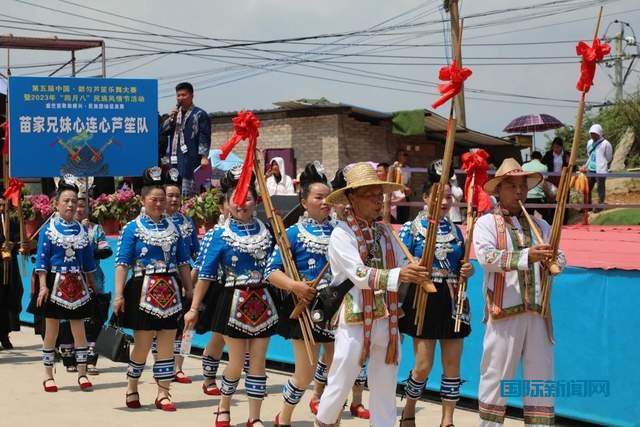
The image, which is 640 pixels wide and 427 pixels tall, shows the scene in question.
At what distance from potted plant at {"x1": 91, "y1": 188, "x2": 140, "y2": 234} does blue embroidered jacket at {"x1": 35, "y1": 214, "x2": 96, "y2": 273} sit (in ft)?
11.1

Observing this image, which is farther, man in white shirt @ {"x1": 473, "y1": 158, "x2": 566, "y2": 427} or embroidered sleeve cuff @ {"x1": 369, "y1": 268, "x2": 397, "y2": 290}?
man in white shirt @ {"x1": 473, "y1": 158, "x2": 566, "y2": 427}

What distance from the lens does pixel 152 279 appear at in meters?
8.27

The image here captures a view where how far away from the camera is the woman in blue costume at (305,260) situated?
691 cm

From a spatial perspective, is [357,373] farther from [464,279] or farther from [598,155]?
[598,155]

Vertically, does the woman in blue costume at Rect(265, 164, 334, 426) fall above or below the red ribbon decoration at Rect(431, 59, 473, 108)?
below

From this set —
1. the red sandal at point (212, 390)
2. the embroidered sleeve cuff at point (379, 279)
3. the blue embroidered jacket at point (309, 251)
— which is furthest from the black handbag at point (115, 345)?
the embroidered sleeve cuff at point (379, 279)

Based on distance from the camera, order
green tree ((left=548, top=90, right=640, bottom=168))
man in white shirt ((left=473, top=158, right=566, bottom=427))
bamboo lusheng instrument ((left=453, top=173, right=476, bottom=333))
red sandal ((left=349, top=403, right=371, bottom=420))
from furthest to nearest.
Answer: green tree ((left=548, top=90, right=640, bottom=168)) → red sandal ((left=349, top=403, right=371, bottom=420)) → bamboo lusheng instrument ((left=453, top=173, right=476, bottom=333)) → man in white shirt ((left=473, top=158, right=566, bottom=427))

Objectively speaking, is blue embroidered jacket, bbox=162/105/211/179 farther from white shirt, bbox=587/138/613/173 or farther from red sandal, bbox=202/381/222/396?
white shirt, bbox=587/138/613/173

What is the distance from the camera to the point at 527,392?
600cm

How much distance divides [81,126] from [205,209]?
2.51 metres

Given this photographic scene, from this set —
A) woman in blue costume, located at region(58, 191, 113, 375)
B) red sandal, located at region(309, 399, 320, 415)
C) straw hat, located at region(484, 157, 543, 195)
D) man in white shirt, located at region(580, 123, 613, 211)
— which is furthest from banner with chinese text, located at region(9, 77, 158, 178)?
straw hat, located at region(484, 157, 543, 195)

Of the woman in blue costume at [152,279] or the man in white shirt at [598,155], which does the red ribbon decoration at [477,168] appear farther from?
the man in white shirt at [598,155]

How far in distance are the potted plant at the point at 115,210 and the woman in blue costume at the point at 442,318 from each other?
6.34 metres

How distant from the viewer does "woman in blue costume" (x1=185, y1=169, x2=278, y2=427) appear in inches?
290
